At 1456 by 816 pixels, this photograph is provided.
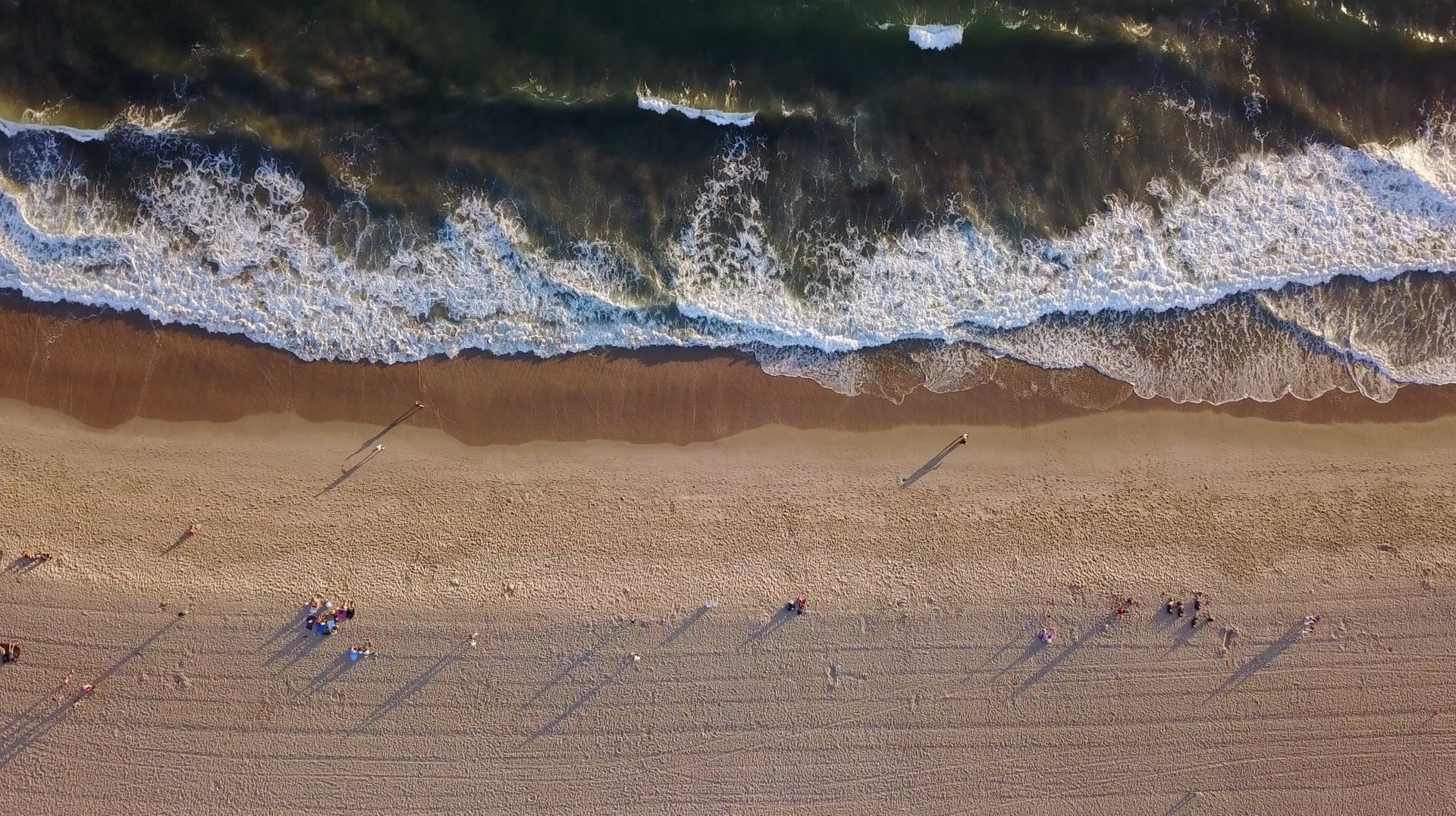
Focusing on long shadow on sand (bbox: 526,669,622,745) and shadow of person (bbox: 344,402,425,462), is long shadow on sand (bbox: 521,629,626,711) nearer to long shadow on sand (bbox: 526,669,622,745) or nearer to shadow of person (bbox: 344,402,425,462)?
long shadow on sand (bbox: 526,669,622,745)

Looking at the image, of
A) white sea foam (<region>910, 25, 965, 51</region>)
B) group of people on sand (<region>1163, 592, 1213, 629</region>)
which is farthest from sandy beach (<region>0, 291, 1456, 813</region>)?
white sea foam (<region>910, 25, 965, 51</region>)

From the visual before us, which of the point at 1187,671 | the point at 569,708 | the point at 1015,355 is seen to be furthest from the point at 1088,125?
the point at 569,708

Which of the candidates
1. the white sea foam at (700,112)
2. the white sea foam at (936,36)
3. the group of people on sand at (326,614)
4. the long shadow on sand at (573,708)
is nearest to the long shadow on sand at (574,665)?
the long shadow on sand at (573,708)

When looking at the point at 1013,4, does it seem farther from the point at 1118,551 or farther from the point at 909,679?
the point at 909,679

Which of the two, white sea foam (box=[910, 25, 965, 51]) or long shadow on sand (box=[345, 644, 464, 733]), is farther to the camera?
white sea foam (box=[910, 25, 965, 51])

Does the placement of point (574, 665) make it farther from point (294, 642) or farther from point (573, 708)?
point (294, 642)
